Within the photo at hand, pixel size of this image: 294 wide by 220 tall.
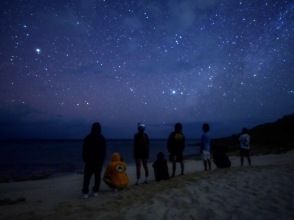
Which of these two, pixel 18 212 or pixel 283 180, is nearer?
pixel 18 212

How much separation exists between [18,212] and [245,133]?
1099 centimetres

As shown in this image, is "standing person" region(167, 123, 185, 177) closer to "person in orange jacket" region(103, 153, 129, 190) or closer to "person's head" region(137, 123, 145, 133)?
"person's head" region(137, 123, 145, 133)

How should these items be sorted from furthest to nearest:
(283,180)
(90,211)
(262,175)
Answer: (262,175), (283,180), (90,211)

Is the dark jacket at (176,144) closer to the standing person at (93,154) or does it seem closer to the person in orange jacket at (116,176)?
the person in orange jacket at (116,176)

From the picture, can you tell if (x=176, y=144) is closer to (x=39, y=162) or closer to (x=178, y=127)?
(x=178, y=127)

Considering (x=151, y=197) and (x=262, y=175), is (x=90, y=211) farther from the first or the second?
(x=262, y=175)

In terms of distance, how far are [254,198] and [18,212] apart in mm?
5359

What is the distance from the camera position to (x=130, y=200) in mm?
6352

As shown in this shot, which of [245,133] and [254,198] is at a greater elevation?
[245,133]

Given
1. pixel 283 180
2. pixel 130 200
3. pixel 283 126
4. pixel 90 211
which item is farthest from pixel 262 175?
pixel 283 126

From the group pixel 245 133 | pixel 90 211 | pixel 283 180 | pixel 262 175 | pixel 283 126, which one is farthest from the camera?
pixel 283 126

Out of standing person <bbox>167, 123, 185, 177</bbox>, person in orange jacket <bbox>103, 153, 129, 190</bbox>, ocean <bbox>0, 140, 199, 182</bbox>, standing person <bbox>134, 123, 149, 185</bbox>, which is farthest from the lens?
ocean <bbox>0, 140, 199, 182</bbox>

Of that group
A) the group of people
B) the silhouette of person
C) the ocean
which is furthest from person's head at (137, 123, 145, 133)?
the ocean

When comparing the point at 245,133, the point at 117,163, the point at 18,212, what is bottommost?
the point at 18,212
